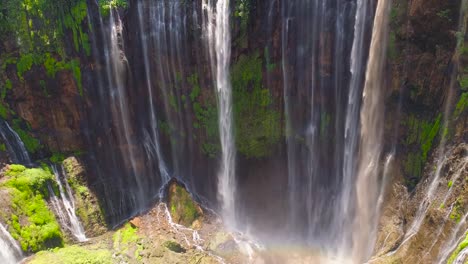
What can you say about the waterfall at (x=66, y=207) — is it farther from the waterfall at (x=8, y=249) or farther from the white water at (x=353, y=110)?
the white water at (x=353, y=110)

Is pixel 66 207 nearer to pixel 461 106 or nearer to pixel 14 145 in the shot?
pixel 14 145

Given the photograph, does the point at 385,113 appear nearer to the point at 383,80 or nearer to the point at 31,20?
the point at 383,80

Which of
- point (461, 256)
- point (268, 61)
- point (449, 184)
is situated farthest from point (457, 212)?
point (268, 61)

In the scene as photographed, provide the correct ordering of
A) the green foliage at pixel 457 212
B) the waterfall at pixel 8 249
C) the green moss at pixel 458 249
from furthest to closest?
the waterfall at pixel 8 249 < the green foliage at pixel 457 212 < the green moss at pixel 458 249

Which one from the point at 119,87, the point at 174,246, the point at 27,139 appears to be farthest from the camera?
the point at 119,87

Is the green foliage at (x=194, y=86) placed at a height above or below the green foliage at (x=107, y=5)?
below

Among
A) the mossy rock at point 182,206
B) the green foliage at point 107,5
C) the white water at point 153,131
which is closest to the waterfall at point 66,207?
the white water at point 153,131
